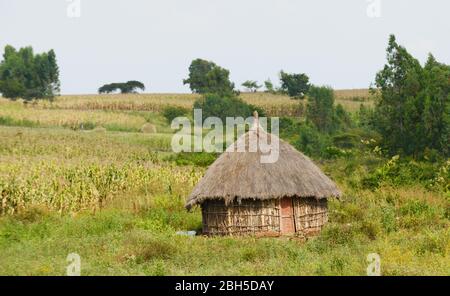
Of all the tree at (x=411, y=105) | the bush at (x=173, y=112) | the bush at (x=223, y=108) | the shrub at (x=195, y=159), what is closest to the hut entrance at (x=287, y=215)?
the tree at (x=411, y=105)

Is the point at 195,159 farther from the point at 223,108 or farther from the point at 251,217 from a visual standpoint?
the point at 223,108

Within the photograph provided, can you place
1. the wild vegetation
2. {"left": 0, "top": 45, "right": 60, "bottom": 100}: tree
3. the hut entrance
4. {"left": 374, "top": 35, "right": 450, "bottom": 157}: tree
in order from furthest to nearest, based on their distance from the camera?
{"left": 0, "top": 45, "right": 60, "bottom": 100}: tree
{"left": 374, "top": 35, "right": 450, "bottom": 157}: tree
the hut entrance
the wild vegetation

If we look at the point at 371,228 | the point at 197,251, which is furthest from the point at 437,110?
the point at 197,251

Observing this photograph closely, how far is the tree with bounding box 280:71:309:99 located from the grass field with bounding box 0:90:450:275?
4430cm

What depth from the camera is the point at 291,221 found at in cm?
2214

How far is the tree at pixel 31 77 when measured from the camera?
7865 centimetres

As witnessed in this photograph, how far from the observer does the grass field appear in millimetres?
16047

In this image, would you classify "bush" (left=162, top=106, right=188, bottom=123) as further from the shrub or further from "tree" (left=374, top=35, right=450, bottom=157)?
"tree" (left=374, top=35, right=450, bottom=157)

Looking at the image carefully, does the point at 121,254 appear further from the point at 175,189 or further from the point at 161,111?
the point at 161,111

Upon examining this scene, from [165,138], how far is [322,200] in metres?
29.5

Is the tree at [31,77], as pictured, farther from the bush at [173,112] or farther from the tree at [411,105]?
the tree at [411,105]

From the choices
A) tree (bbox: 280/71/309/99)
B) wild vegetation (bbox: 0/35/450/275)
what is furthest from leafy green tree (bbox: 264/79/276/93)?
wild vegetation (bbox: 0/35/450/275)

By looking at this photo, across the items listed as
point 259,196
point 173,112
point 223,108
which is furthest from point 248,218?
point 173,112

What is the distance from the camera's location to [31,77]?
282 feet
